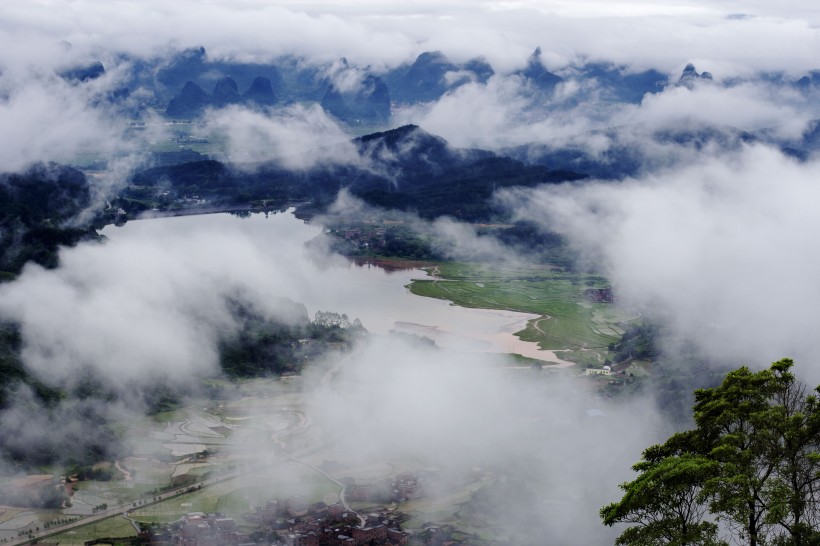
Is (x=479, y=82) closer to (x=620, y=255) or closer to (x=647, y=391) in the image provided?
(x=620, y=255)

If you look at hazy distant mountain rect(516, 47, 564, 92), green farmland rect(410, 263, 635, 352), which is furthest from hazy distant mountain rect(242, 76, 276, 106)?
green farmland rect(410, 263, 635, 352)

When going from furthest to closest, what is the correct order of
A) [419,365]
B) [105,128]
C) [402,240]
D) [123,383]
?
[105,128]
[402,240]
[419,365]
[123,383]

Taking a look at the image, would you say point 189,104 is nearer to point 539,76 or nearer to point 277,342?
point 539,76

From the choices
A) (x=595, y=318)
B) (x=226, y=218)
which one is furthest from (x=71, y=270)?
(x=226, y=218)

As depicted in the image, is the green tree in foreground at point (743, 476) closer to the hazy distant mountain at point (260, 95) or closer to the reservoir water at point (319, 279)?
the reservoir water at point (319, 279)

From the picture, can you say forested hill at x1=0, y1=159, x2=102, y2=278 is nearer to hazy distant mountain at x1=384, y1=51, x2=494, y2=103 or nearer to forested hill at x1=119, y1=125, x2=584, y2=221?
forested hill at x1=119, y1=125, x2=584, y2=221

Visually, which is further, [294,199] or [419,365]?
[294,199]
